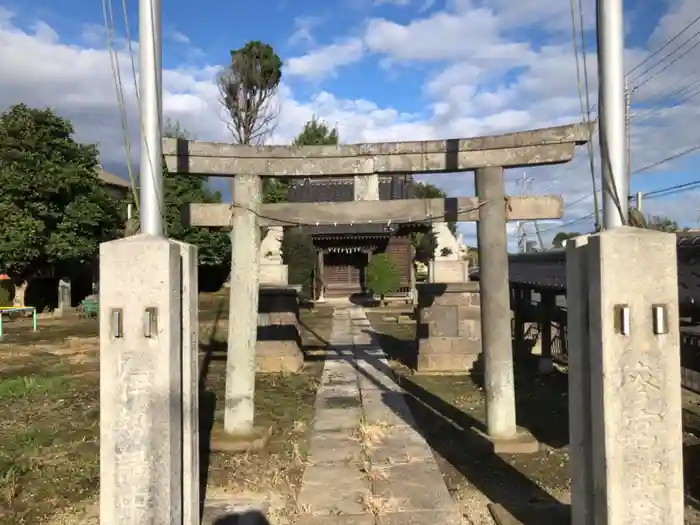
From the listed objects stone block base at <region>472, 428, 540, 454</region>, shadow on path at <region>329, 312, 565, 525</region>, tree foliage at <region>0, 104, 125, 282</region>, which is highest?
tree foliage at <region>0, 104, 125, 282</region>

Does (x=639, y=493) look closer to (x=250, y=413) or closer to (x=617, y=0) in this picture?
(x=617, y=0)

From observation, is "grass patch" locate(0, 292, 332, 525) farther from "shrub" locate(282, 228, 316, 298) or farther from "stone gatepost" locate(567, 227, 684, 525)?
"shrub" locate(282, 228, 316, 298)

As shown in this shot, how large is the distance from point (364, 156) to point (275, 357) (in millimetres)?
5433

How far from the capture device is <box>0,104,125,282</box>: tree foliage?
1988 cm

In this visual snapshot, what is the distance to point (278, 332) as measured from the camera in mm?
10562

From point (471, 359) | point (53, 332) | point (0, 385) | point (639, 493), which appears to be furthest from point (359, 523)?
point (53, 332)

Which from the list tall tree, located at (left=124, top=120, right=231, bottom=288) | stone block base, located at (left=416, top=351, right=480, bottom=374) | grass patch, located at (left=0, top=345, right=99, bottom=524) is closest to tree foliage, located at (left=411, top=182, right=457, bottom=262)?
stone block base, located at (left=416, top=351, right=480, bottom=374)

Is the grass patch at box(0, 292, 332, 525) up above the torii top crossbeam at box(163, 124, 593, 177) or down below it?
below

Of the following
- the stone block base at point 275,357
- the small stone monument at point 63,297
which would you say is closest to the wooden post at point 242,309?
the stone block base at point 275,357

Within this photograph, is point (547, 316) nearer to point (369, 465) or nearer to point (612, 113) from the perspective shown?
point (369, 465)

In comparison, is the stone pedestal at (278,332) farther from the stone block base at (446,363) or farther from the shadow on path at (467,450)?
the stone block base at (446,363)

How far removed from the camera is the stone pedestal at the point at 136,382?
11.3ft

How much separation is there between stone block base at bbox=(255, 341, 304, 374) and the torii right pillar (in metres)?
5.17

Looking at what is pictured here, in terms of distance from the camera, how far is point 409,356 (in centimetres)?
1185
